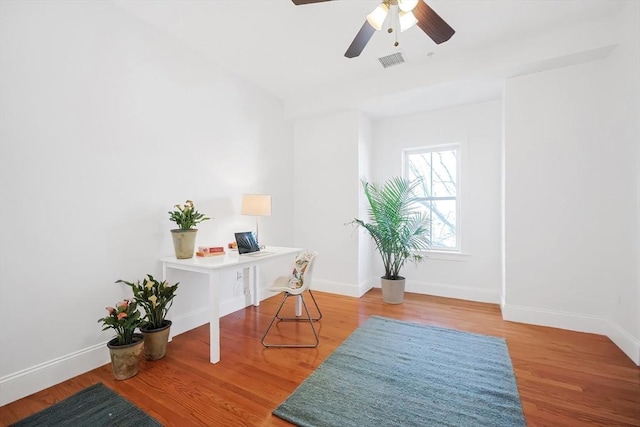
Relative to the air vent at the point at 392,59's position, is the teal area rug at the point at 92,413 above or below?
below

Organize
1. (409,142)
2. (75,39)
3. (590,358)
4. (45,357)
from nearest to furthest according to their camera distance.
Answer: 1. (45,357)
2. (75,39)
3. (590,358)
4. (409,142)

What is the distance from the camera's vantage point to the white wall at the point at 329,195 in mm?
4035

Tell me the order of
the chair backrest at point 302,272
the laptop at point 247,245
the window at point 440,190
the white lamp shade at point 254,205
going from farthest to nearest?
the window at point 440,190 < the white lamp shade at point 254,205 < the laptop at point 247,245 < the chair backrest at point 302,272

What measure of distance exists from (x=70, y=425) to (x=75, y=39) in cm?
261

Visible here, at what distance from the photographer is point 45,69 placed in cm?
201

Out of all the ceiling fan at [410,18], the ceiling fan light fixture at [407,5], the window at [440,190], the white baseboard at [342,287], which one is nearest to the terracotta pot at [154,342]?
the white baseboard at [342,287]

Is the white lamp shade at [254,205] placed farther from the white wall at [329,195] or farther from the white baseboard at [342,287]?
the white baseboard at [342,287]

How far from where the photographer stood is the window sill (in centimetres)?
389

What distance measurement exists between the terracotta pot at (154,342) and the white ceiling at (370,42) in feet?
8.83

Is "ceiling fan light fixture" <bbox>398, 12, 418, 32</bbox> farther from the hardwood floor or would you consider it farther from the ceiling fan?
the hardwood floor

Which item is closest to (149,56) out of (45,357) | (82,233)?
(82,233)

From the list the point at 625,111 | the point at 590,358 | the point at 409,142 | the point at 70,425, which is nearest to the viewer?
the point at 70,425

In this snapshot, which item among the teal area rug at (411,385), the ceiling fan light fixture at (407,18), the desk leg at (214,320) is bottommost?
the teal area rug at (411,385)

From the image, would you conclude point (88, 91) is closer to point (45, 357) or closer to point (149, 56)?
point (149, 56)
